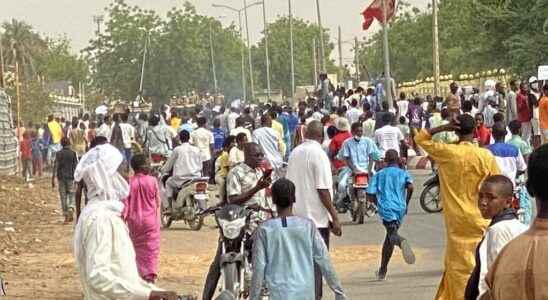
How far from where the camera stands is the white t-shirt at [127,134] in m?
31.8

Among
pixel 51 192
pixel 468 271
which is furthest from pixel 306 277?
pixel 51 192

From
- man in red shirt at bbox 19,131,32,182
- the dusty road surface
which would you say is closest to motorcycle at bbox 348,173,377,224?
the dusty road surface

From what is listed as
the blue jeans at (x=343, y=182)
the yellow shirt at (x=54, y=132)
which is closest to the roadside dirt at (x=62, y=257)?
the blue jeans at (x=343, y=182)

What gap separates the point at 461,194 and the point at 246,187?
9.64 feet

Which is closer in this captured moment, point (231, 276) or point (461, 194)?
point (461, 194)

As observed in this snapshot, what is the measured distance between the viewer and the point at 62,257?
61.7 ft

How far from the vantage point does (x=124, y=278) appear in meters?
6.75

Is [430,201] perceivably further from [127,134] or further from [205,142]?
[127,134]

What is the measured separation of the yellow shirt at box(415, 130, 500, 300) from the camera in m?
10.2

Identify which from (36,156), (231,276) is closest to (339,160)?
(231,276)

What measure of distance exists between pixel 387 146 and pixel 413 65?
240 feet

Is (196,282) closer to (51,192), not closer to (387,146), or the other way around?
(387,146)

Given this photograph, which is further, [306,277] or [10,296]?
[10,296]

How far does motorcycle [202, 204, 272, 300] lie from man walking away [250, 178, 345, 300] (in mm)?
2239
